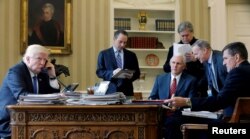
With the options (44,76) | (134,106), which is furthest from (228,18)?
(134,106)

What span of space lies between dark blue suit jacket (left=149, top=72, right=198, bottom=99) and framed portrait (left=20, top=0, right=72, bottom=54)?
289 centimetres

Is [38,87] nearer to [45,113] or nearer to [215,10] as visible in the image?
[45,113]

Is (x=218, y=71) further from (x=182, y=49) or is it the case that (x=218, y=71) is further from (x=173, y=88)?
(x=182, y=49)

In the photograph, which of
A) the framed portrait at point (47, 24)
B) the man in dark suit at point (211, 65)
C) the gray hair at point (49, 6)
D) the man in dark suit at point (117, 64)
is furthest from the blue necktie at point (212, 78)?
the gray hair at point (49, 6)

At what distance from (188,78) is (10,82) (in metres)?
1.78

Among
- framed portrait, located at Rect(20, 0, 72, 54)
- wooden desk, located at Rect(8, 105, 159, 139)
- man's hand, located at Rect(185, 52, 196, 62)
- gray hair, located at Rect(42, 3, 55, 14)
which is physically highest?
gray hair, located at Rect(42, 3, 55, 14)

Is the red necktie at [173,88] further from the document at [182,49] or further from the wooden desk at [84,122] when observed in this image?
the wooden desk at [84,122]

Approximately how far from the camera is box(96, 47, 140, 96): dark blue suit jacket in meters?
5.17

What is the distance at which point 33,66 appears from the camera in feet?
11.8

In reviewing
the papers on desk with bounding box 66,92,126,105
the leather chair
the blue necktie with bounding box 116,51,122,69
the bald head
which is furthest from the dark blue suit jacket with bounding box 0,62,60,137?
the blue necktie with bounding box 116,51,122,69

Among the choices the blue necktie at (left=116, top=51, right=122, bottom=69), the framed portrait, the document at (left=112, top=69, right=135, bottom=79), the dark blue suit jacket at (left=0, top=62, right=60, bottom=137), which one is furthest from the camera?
the framed portrait

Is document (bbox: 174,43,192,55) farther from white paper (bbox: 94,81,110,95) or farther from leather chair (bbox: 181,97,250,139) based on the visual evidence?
leather chair (bbox: 181,97,250,139)

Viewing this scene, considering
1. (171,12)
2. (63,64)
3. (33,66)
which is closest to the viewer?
(33,66)

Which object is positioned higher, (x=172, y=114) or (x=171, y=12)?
(x=171, y=12)
